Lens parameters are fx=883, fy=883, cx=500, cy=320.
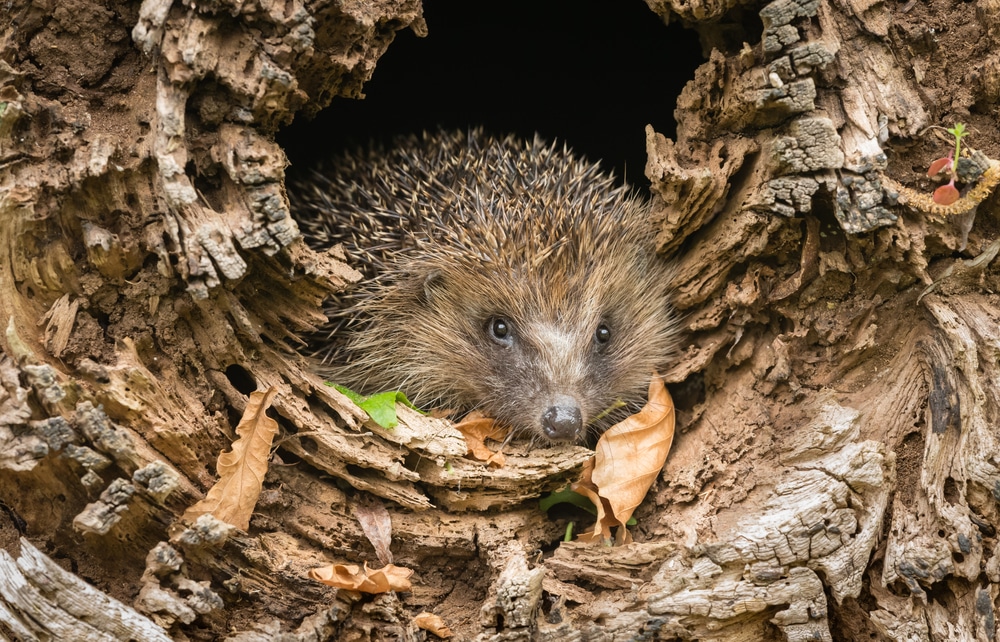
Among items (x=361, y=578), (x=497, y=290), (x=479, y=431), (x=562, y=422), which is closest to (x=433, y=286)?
(x=497, y=290)

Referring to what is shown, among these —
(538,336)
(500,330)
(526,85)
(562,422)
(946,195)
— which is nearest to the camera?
(946,195)

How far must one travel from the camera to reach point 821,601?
2.71 metres

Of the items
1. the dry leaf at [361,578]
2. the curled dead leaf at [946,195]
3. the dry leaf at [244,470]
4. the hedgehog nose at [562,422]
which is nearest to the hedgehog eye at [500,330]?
the hedgehog nose at [562,422]

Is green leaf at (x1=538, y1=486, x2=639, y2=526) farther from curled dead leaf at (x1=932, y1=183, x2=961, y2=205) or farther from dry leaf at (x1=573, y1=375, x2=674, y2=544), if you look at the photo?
curled dead leaf at (x1=932, y1=183, x2=961, y2=205)

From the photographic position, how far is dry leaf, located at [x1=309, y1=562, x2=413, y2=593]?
2.78 meters

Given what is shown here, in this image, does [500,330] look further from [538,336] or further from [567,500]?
[567,500]

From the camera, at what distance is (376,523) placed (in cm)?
306

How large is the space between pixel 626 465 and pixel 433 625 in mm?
1011

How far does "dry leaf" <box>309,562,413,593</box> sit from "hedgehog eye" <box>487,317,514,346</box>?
1445 millimetres

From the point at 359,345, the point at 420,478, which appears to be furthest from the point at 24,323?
the point at 359,345

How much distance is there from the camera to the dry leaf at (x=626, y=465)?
325 cm

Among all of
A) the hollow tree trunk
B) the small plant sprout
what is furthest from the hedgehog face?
the small plant sprout

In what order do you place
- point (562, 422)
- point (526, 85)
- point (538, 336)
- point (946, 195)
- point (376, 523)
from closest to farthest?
point (946, 195) → point (376, 523) → point (562, 422) → point (538, 336) → point (526, 85)

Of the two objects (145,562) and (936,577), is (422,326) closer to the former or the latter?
(145,562)
